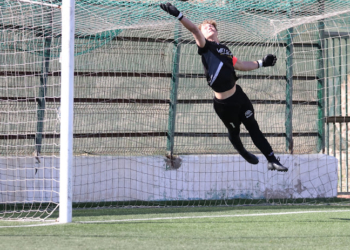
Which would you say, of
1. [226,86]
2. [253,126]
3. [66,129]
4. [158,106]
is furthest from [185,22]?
[158,106]

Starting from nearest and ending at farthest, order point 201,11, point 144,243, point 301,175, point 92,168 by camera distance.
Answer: point 144,243 < point 201,11 < point 92,168 < point 301,175

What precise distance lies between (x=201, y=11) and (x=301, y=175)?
3.82 metres

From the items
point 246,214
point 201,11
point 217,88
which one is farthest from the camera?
point 201,11

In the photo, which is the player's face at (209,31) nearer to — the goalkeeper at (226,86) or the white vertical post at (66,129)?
the goalkeeper at (226,86)

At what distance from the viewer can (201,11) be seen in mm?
9484

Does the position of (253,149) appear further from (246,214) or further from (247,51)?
(246,214)

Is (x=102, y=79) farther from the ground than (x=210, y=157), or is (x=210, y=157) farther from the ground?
(x=102, y=79)

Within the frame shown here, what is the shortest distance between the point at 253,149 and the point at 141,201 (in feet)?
8.17

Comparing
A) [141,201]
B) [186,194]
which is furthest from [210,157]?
[141,201]

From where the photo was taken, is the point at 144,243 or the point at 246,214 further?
the point at 246,214

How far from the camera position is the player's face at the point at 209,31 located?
7668mm

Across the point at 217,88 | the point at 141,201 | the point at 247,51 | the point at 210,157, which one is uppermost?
the point at 247,51

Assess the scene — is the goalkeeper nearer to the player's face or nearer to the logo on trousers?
the logo on trousers

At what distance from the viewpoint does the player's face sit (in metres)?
7.67
